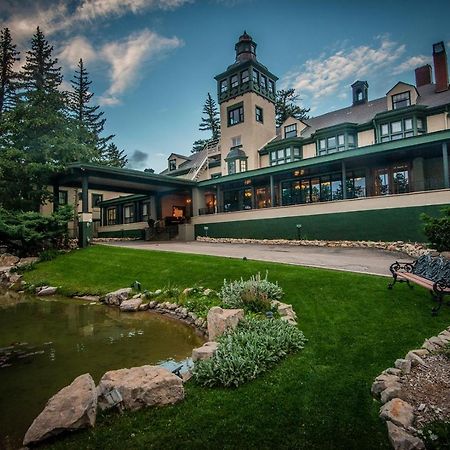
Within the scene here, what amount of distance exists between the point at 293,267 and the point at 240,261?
258 cm

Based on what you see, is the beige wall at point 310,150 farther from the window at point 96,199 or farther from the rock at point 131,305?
the window at point 96,199

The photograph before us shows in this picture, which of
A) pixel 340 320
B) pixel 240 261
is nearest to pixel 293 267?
pixel 240 261

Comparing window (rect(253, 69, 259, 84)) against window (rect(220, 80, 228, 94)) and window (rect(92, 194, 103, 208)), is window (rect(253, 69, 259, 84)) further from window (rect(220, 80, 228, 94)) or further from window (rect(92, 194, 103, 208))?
window (rect(92, 194, 103, 208))

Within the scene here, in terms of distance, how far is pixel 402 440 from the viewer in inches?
107

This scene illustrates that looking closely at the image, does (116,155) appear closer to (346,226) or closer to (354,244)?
(346,226)

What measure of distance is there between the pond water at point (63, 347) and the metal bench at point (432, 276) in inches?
199

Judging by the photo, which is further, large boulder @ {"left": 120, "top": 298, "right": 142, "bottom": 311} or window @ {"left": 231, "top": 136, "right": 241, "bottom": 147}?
window @ {"left": 231, "top": 136, "right": 241, "bottom": 147}

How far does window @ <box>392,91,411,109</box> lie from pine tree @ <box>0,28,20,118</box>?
33.9 m

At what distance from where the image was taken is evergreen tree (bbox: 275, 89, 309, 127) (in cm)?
4400

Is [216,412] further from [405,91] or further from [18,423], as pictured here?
[405,91]

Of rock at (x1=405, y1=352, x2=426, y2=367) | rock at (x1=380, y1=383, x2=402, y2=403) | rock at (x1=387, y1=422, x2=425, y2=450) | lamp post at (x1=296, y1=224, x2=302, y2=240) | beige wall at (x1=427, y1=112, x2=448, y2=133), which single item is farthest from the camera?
lamp post at (x1=296, y1=224, x2=302, y2=240)

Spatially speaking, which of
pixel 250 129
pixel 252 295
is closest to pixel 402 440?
pixel 252 295

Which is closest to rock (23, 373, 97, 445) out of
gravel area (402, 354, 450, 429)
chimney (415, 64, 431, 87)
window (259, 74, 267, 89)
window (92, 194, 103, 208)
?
gravel area (402, 354, 450, 429)

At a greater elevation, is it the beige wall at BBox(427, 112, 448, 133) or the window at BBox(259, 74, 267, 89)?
the window at BBox(259, 74, 267, 89)
